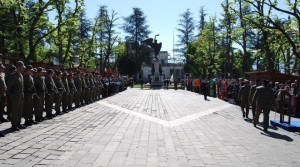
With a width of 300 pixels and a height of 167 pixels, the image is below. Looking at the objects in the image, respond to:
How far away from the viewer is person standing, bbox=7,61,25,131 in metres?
10.5

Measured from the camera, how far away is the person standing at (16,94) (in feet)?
34.6

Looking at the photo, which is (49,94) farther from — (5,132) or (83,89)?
(83,89)

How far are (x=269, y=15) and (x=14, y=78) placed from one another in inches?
925

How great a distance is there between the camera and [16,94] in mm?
10734

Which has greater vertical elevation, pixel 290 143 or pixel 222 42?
pixel 222 42

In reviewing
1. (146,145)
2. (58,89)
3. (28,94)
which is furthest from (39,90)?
(146,145)

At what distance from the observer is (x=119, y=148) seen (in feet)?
26.6

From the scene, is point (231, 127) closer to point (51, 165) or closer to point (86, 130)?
point (86, 130)

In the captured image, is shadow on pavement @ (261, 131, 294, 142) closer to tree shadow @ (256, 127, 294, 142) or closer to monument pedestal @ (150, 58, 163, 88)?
tree shadow @ (256, 127, 294, 142)

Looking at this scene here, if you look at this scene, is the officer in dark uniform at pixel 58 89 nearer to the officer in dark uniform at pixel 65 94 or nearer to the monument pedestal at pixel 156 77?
the officer in dark uniform at pixel 65 94

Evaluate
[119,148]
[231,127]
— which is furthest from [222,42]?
[119,148]

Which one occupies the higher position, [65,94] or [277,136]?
[65,94]

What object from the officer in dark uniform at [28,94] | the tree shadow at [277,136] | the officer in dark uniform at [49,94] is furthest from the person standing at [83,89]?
the tree shadow at [277,136]

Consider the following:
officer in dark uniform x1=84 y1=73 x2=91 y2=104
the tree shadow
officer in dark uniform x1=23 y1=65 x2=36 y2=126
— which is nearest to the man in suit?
the tree shadow
